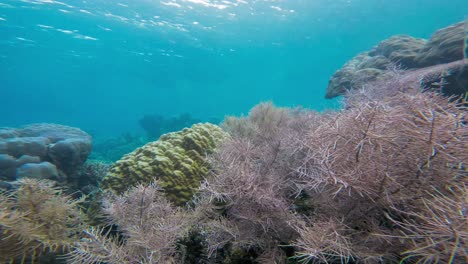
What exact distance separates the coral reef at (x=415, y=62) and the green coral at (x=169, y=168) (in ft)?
11.6

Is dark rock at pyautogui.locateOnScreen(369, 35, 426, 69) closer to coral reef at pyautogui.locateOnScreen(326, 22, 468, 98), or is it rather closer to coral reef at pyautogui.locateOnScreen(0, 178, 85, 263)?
coral reef at pyautogui.locateOnScreen(326, 22, 468, 98)

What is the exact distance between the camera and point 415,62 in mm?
7441

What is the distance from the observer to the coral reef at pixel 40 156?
18.8ft

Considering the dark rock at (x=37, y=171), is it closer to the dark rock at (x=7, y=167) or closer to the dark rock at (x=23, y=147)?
the dark rock at (x=7, y=167)

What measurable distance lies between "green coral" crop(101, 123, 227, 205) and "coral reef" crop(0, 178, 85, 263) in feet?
3.74

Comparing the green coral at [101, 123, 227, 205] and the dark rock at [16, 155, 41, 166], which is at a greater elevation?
the green coral at [101, 123, 227, 205]

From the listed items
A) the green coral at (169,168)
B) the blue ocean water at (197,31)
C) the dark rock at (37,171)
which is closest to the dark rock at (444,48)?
the blue ocean water at (197,31)

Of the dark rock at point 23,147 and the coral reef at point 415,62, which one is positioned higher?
the coral reef at point 415,62

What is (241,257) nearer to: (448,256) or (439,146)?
(448,256)

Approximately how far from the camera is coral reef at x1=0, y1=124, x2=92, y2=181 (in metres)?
5.72

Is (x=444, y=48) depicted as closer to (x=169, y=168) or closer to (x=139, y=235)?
(x=169, y=168)

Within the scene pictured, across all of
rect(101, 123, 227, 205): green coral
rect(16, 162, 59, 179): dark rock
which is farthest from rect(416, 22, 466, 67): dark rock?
rect(16, 162, 59, 179): dark rock

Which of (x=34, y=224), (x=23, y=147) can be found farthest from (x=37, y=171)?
(x=34, y=224)

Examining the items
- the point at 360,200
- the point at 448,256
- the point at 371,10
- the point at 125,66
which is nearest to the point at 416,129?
the point at 360,200
